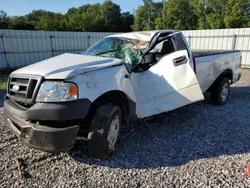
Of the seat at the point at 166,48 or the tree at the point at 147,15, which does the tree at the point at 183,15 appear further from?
the seat at the point at 166,48

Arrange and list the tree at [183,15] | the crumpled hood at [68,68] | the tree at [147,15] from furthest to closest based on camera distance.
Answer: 1. the tree at [147,15]
2. the tree at [183,15]
3. the crumpled hood at [68,68]

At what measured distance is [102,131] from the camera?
2.65m

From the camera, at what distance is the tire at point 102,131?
2645mm

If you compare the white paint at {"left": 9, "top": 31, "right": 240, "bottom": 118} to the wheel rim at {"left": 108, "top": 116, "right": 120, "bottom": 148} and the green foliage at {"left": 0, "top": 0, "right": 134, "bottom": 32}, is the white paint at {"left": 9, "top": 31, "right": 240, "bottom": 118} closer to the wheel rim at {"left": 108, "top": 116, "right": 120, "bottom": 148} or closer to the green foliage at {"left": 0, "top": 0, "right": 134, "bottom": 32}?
the wheel rim at {"left": 108, "top": 116, "right": 120, "bottom": 148}

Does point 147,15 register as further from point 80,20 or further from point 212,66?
point 212,66

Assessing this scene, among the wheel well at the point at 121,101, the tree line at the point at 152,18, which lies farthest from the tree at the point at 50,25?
the wheel well at the point at 121,101

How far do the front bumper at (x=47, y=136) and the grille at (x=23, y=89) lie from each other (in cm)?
30

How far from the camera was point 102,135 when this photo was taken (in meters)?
2.66

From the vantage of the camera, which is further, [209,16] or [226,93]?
[209,16]

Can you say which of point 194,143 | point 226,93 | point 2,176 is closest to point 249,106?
point 226,93

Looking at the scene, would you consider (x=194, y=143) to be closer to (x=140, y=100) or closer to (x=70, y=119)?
(x=140, y=100)

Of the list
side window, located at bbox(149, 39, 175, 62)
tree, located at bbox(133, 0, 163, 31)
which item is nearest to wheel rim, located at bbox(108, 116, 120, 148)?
side window, located at bbox(149, 39, 175, 62)

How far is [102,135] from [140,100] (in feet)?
3.53

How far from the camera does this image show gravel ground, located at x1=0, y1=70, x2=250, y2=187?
2.49 metres
